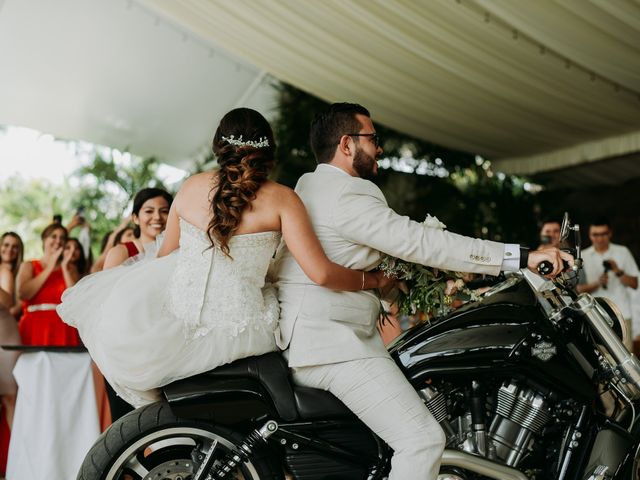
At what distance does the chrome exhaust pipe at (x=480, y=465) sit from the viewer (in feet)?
9.64

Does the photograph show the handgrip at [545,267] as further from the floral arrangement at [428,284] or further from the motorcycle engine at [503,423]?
the motorcycle engine at [503,423]

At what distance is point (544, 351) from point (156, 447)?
1.51m

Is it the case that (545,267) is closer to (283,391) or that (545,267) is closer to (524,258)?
(524,258)

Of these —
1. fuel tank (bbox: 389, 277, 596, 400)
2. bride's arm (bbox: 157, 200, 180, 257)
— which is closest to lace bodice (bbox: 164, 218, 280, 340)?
bride's arm (bbox: 157, 200, 180, 257)

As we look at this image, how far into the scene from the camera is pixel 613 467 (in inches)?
117

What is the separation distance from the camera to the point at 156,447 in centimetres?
295

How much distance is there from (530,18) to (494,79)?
1.58 metres

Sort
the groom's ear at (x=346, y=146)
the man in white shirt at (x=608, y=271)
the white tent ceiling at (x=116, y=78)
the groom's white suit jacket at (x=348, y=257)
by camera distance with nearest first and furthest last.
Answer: the groom's white suit jacket at (x=348, y=257) → the groom's ear at (x=346, y=146) → the man in white shirt at (x=608, y=271) → the white tent ceiling at (x=116, y=78)

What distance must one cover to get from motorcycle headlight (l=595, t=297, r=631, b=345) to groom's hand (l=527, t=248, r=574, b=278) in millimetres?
330

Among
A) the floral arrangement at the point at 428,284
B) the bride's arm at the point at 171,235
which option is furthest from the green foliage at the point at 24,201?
the floral arrangement at the point at 428,284

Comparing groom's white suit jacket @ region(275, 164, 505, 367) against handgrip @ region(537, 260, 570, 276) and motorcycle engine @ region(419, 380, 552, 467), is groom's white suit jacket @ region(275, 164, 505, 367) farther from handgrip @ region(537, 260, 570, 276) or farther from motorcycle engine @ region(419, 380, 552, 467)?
motorcycle engine @ region(419, 380, 552, 467)

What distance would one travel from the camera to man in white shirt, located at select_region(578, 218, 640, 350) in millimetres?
7043

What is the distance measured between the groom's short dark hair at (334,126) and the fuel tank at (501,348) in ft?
2.72

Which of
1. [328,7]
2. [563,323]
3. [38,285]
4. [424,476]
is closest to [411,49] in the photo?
[328,7]
